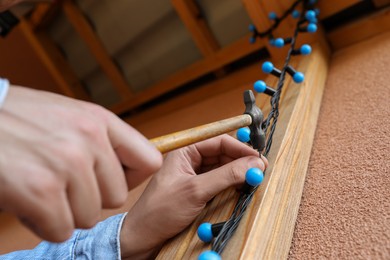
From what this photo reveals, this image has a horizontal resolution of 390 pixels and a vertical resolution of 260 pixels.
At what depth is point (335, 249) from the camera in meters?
0.41

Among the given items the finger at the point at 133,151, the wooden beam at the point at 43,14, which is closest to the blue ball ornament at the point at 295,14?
the finger at the point at 133,151

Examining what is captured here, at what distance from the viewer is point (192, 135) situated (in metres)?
0.35

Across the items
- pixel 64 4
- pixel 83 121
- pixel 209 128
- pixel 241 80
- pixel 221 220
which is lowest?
pixel 241 80

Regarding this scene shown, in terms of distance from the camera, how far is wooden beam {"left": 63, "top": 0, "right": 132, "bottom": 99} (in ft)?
5.84

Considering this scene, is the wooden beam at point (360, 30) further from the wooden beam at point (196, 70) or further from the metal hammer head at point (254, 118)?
the metal hammer head at point (254, 118)

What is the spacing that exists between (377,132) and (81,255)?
0.54 meters

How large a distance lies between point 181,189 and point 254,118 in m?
0.15

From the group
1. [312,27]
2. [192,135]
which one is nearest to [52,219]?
[192,135]

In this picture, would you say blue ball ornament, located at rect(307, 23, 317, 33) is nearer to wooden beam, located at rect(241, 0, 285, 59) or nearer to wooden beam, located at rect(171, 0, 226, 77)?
wooden beam, located at rect(241, 0, 285, 59)

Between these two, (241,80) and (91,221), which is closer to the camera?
(91,221)

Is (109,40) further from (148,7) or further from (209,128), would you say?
(209,128)

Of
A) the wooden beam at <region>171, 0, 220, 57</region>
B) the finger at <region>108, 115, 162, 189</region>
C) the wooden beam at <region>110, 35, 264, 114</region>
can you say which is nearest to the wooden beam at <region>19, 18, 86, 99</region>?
the wooden beam at <region>110, 35, 264, 114</region>

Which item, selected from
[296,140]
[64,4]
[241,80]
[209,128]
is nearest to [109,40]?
[64,4]

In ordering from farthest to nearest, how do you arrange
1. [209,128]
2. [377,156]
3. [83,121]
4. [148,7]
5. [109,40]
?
[109,40] → [148,7] → [377,156] → [209,128] → [83,121]
